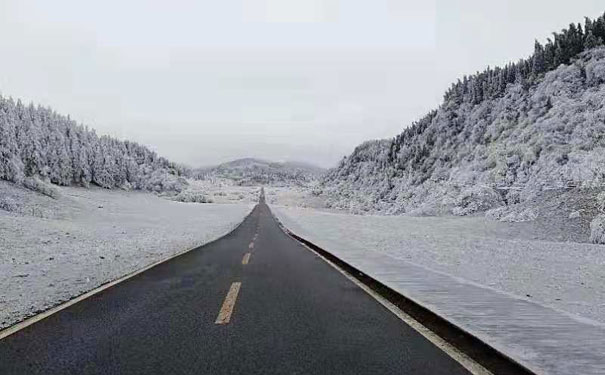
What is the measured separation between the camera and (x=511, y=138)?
2116 inches

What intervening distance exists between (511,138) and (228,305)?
53.1 m

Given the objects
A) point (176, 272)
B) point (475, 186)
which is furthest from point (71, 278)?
point (475, 186)

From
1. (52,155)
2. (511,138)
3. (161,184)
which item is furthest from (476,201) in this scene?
(161,184)

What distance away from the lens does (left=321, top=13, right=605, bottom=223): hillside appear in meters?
41.2

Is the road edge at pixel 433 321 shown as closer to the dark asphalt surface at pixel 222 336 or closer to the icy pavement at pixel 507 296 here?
the icy pavement at pixel 507 296

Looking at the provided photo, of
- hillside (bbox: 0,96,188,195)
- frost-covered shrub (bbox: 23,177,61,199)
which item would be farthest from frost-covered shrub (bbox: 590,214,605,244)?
hillside (bbox: 0,96,188,195)

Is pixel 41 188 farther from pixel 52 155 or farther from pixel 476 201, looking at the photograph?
pixel 476 201

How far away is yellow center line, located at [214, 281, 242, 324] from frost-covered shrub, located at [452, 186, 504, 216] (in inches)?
1514

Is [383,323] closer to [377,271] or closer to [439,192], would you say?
[377,271]

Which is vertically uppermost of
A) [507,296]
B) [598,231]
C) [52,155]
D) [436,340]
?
[52,155]

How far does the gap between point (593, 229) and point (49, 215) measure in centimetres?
3849

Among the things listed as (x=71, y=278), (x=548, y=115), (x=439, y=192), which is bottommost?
(x=71, y=278)

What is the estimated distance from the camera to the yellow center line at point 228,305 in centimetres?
663

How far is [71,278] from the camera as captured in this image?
10852 mm
